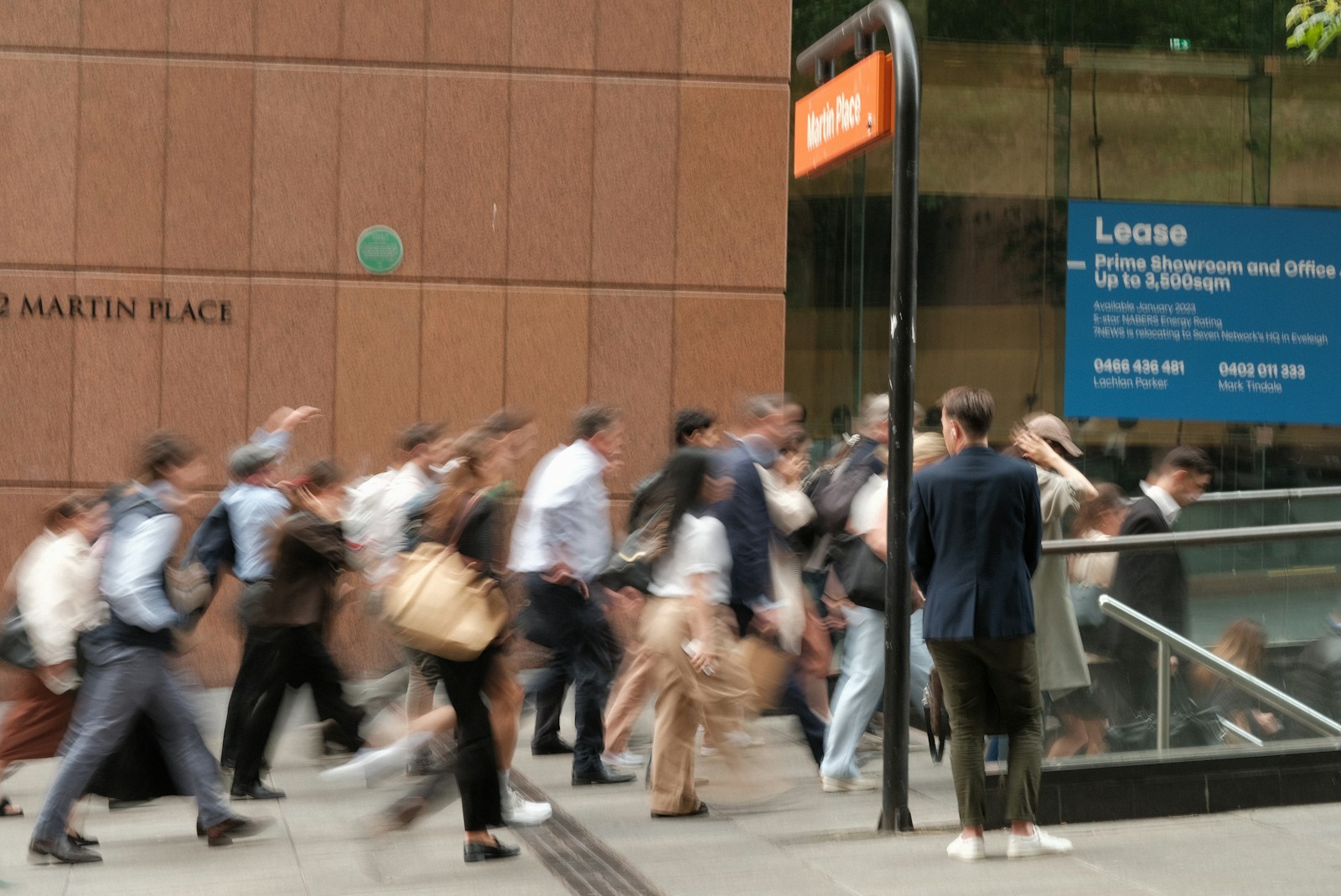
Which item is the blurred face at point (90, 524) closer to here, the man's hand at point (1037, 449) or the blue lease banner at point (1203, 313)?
the man's hand at point (1037, 449)

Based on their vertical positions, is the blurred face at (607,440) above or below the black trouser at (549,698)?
above

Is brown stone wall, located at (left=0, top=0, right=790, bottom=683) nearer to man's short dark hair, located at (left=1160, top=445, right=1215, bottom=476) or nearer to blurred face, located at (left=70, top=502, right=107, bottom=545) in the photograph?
blurred face, located at (left=70, top=502, right=107, bottom=545)

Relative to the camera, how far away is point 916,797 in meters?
7.70

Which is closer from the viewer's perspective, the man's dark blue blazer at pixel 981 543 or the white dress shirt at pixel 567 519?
the man's dark blue blazer at pixel 981 543

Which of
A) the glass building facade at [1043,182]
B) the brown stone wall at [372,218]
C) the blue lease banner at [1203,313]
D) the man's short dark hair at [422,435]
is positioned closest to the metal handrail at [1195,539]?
the man's short dark hair at [422,435]

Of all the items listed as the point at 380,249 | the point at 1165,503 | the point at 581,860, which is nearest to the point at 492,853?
the point at 581,860

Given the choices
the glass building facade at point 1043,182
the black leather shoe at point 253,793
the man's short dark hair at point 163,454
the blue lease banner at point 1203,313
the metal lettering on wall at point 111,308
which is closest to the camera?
the man's short dark hair at point 163,454

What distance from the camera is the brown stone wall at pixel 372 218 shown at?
11.6 metres

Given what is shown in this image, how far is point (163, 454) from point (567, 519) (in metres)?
2.39

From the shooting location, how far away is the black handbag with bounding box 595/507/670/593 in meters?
7.11

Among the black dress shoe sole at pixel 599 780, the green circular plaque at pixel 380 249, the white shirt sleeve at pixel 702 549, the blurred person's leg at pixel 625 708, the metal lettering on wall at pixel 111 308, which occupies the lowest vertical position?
the black dress shoe sole at pixel 599 780

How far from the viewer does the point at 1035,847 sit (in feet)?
21.2

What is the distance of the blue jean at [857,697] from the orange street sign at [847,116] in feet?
7.44

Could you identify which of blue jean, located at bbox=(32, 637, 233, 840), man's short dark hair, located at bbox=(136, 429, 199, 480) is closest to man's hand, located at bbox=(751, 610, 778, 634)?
blue jean, located at bbox=(32, 637, 233, 840)
